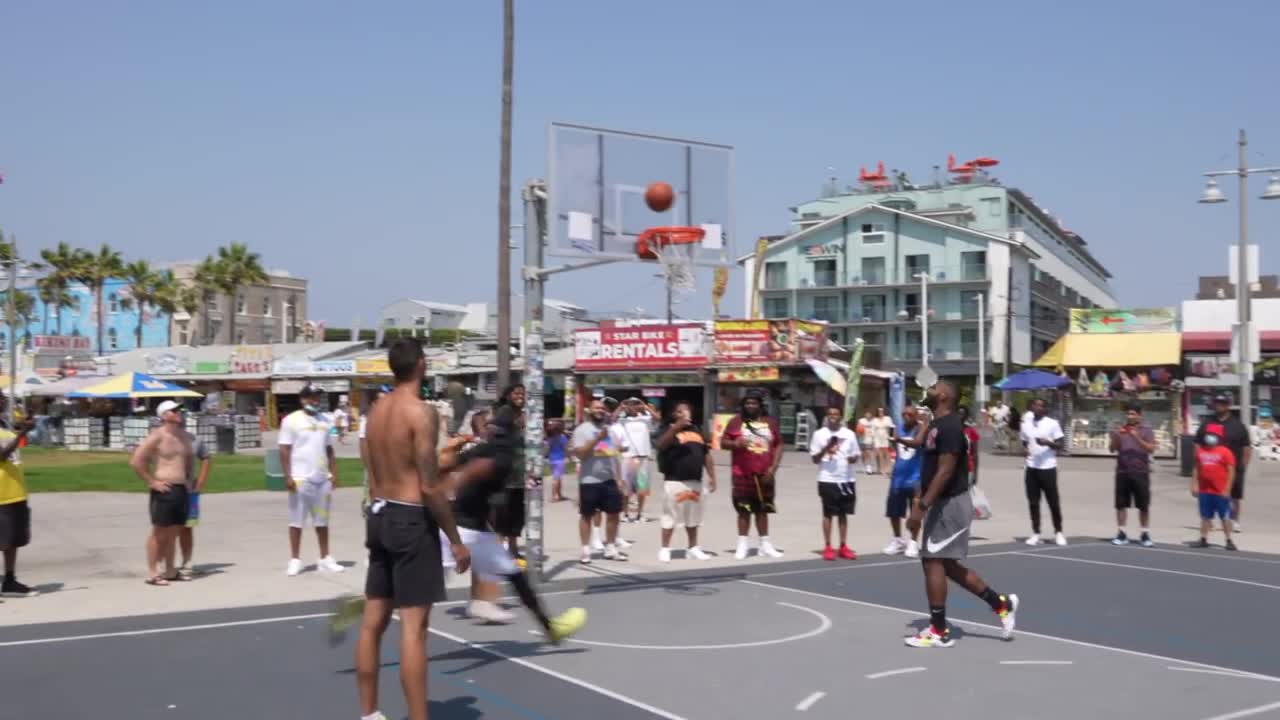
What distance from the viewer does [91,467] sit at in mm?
27609

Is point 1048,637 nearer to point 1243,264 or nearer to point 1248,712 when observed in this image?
point 1248,712

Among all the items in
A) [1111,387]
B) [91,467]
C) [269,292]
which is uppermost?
[269,292]

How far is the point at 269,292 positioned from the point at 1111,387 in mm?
60559

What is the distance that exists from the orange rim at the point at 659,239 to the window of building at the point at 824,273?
61223 millimetres

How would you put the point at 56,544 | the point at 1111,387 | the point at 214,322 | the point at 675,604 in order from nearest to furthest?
the point at 675,604
the point at 56,544
the point at 1111,387
the point at 214,322

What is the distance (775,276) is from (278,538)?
62001 millimetres

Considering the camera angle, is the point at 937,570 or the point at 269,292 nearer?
the point at 937,570

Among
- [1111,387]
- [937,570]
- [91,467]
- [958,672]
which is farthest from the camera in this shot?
[1111,387]

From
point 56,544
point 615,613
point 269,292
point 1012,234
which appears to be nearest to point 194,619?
point 615,613

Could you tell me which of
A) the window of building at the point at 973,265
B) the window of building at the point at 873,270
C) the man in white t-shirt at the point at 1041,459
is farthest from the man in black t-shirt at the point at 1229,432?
the window of building at the point at 873,270

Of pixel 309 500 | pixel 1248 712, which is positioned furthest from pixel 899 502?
pixel 1248 712

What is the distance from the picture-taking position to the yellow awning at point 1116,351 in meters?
35.8

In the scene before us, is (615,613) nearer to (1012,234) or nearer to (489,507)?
(489,507)

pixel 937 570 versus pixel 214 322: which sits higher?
pixel 214 322
